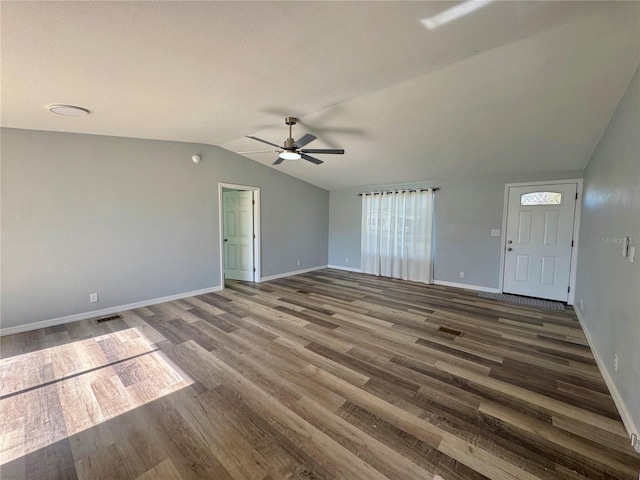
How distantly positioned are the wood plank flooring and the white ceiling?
2.56 meters

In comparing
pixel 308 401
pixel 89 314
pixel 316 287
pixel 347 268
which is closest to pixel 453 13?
pixel 308 401

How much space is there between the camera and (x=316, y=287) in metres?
5.67

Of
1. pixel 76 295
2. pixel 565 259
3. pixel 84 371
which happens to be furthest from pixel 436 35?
pixel 76 295

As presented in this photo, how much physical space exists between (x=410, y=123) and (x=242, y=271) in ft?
14.9

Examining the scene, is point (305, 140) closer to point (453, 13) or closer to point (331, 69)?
point (331, 69)

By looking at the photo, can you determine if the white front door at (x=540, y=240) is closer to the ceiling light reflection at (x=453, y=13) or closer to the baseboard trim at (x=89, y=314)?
the ceiling light reflection at (x=453, y=13)

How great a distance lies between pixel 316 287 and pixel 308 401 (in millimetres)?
3507

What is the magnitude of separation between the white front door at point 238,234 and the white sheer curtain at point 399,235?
9.26 feet

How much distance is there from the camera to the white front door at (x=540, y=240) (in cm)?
459

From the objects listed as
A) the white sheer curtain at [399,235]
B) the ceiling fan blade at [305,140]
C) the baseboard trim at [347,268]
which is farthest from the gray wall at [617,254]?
the baseboard trim at [347,268]

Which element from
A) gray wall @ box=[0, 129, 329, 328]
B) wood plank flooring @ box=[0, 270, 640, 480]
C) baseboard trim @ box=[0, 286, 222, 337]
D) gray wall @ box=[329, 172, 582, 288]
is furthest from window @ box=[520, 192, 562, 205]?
baseboard trim @ box=[0, 286, 222, 337]

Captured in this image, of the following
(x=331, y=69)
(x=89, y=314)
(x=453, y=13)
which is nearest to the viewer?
(x=453, y=13)

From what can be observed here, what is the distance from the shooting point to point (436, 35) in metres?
1.87

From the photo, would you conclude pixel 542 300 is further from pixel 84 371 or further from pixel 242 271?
pixel 84 371
